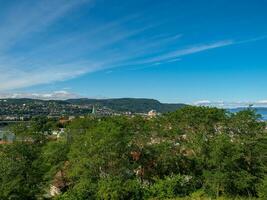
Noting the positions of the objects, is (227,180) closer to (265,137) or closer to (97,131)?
(265,137)

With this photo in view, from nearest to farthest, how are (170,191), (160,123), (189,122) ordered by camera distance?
(170,191)
(189,122)
(160,123)

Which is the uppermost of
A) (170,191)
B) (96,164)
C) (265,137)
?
(265,137)

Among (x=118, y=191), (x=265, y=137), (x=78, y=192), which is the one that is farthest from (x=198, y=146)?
(x=78, y=192)

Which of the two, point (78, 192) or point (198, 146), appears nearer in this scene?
point (78, 192)

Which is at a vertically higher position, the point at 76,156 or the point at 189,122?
the point at 189,122

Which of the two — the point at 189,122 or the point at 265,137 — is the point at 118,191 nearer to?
the point at 189,122

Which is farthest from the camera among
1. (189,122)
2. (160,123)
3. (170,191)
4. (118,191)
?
(160,123)

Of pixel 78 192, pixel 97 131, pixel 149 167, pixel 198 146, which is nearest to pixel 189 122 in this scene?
A: pixel 198 146
